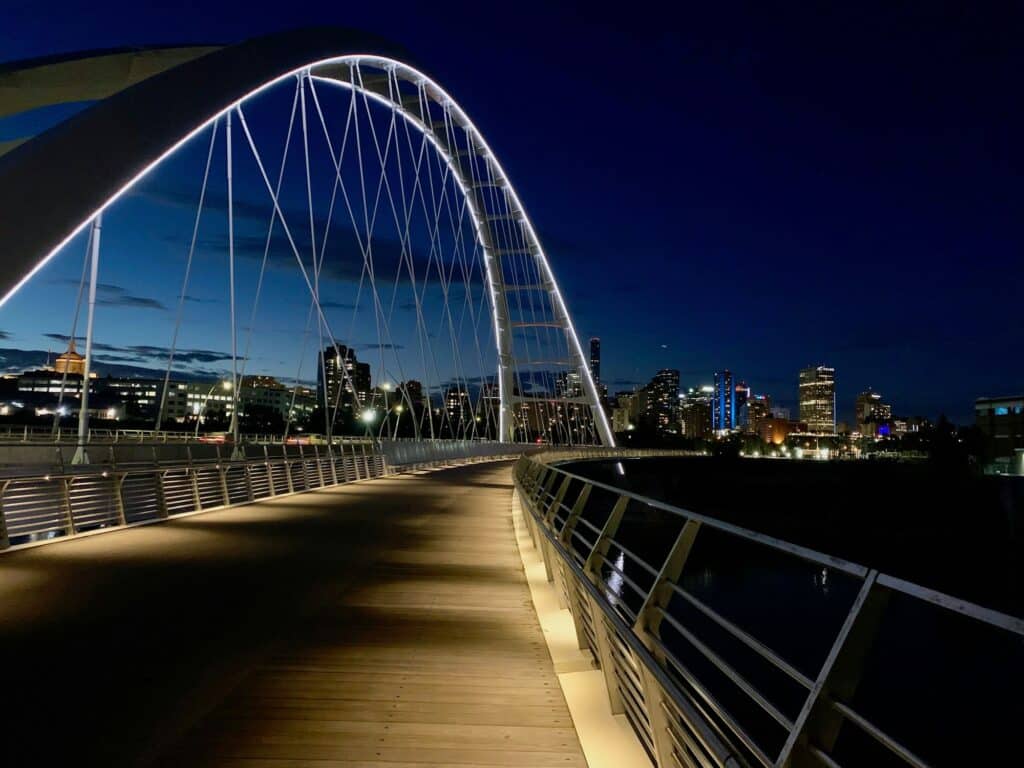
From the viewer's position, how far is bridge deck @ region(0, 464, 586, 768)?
398cm

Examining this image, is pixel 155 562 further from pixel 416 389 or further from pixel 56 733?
pixel 416 389

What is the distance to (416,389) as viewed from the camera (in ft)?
411

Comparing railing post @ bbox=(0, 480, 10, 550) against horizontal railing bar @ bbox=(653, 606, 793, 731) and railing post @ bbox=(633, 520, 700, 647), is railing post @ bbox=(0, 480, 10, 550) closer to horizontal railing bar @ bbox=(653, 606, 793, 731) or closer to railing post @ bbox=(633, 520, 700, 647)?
railing post @ bbox=(633, 520, 700, 647)

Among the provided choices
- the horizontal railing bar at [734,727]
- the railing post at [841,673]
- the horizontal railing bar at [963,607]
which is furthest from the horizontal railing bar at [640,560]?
the horizontal railing bar at [963,607]

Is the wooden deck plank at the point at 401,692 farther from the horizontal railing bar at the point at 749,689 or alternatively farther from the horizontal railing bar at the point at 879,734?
the horizontal railing bar at the point at 879,734

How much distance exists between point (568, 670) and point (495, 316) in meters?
59.0

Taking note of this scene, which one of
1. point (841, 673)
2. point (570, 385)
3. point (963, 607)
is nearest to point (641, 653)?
point (841, 673)

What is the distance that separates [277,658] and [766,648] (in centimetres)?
363

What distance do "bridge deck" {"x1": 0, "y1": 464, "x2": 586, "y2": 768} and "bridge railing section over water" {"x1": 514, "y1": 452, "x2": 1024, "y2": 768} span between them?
66 centimetres

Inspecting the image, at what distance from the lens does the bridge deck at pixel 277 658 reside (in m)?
3.98

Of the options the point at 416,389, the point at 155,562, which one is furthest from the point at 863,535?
the point at 416,389

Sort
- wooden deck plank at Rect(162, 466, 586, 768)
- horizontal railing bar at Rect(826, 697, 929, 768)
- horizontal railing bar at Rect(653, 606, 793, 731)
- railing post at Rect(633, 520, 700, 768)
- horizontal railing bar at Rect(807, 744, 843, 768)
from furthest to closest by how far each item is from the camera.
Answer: wooden deck plank at Rect(162, 466, 586, 768), railing post at Rect(633, 520, 700, 768), horizontal railing bar at Rect(653, 606, 793, 731), horizontal railing bar at Rect(807, 744, 843, 768), horizontal railing bar at Rect(826, 697, 929, 768)

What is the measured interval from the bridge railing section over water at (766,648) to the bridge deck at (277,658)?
656 mm

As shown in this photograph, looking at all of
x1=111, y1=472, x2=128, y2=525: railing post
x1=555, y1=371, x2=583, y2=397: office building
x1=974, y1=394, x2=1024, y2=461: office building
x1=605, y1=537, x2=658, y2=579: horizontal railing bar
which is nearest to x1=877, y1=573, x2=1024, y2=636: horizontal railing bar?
x1=605, y1=537, x2=658, y2=579: horizontal railing bar
